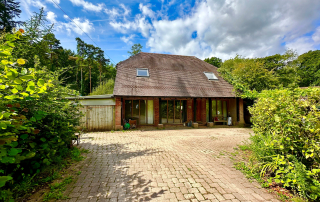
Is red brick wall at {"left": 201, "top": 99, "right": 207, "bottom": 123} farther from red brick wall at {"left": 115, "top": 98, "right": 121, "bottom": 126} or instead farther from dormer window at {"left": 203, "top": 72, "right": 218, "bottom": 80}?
red brick wall at {"left": 115, "top": 98, "right": 121, "bottom": 126}

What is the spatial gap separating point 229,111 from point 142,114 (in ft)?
27.9

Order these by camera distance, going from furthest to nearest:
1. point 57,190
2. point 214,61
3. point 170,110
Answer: point 214,61 < point 170,110 < point 57,190

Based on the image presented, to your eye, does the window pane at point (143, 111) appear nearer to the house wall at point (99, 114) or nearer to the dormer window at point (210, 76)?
the house wall at point (99, 114)

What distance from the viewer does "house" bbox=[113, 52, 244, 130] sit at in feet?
33.4

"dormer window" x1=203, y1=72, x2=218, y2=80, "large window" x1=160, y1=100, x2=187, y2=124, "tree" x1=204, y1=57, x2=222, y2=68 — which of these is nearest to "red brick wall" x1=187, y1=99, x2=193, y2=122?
"large window" x1=160, y1=100, x2=187, y2=124

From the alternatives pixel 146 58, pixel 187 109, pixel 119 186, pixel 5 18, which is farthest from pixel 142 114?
pixel 5 18

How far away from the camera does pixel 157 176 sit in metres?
3.33

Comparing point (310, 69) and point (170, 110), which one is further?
point (310, 69)

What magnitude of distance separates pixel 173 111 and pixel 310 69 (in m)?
37.8

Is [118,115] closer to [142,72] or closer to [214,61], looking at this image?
[142,72]

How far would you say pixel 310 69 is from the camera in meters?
29.6

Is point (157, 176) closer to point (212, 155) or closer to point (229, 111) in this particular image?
point (212, 155)

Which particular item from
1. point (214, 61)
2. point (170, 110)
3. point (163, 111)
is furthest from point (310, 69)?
point (163, 111)

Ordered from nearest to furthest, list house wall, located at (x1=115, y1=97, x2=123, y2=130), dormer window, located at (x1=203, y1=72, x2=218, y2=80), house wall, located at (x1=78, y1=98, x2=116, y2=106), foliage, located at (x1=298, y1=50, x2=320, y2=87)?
1. house wall, located at (x1=78, y1=98, x2=116, y2=106)
2. house wall, located at (x1=115, y1=97, x2=123, y2=130)
3. dormer window, located at (x1=203, y1=72, x2=218, y2=80)
4. foliage, located at (x1=298, y1=50, x2=320, y2=87)
